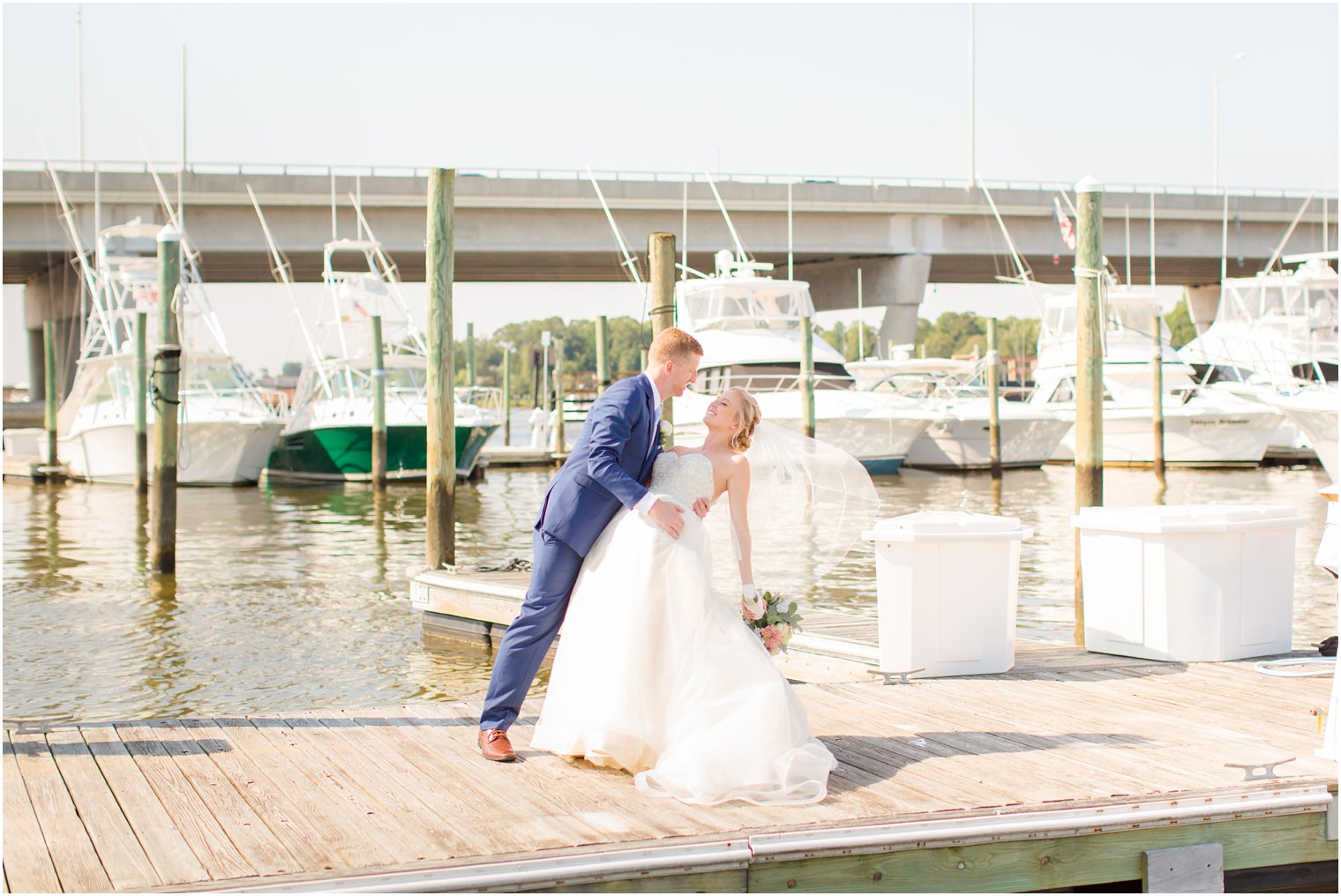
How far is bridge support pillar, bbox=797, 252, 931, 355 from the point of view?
147ft

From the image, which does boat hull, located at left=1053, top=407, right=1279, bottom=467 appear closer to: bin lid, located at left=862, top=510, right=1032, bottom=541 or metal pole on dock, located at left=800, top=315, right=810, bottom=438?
metal pole on dock, located at left=800, top=315, right=810, bottom=438

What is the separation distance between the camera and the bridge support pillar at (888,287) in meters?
44.8

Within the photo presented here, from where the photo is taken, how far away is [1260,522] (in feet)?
23.6

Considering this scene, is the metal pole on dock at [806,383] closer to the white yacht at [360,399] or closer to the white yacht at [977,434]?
the white yacht at [977,434]

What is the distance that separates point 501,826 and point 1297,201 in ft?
161

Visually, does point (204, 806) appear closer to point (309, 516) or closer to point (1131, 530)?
point (1131, 530)

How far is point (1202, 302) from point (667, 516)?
56664 mm

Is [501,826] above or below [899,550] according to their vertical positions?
below

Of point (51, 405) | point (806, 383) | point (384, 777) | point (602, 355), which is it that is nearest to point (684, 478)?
point (384, 777)

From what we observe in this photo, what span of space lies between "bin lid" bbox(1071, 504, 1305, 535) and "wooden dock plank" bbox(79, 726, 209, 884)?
4.79m

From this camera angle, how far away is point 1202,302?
188 feet

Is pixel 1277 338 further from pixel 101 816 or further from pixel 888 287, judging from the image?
pixel 101 816

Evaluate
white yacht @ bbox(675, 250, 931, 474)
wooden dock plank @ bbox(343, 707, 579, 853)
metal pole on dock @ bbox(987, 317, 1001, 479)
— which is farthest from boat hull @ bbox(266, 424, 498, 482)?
wooden dock plank @ bbox(343, 707, 579, 853)

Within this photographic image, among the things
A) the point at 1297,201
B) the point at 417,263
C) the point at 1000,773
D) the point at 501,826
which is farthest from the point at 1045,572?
the point at 1297,201
